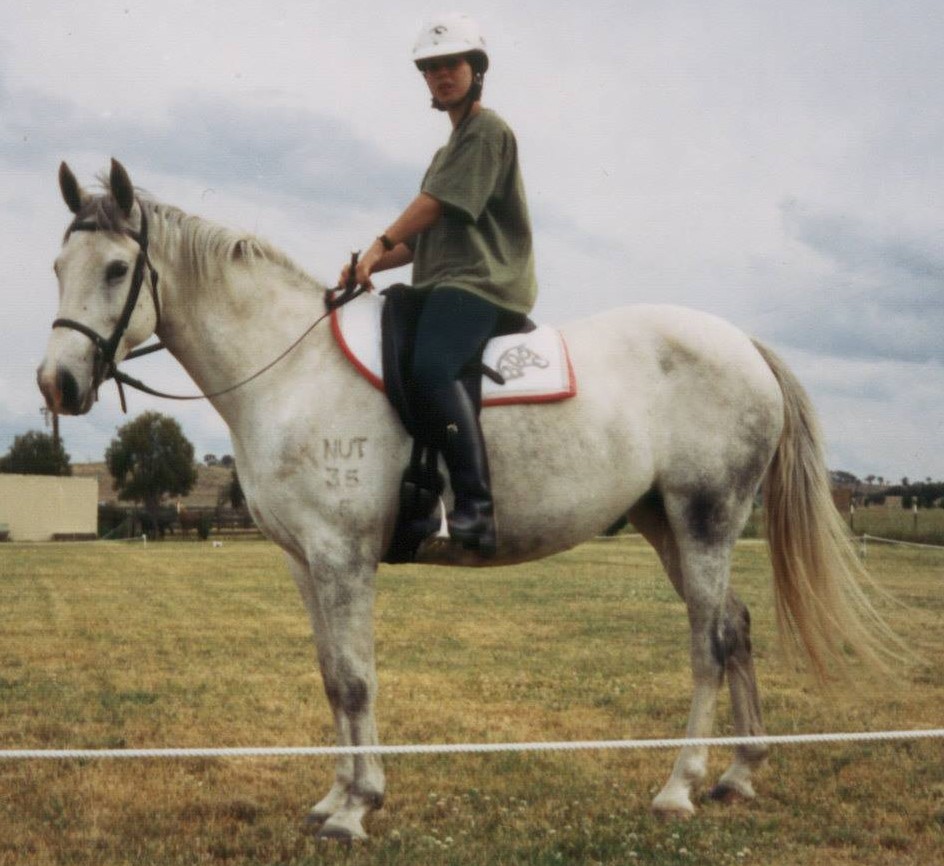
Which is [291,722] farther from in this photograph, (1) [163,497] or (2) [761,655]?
(1) [163,497]

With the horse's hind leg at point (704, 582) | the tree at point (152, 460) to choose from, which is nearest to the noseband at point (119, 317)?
the horse's hind leg at point (704, 582)

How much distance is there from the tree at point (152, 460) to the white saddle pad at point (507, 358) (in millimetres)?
76347

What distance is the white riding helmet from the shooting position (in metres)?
4.95

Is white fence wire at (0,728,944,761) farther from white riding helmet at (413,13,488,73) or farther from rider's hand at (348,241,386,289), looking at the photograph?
white riding helmet at (413,13,488,73)

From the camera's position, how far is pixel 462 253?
16.8 ft

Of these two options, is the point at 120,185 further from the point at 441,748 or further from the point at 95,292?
the point at 441,748

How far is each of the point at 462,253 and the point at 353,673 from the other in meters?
1.97

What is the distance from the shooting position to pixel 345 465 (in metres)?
4.87

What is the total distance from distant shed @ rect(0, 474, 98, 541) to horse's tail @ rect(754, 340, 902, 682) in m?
57.6

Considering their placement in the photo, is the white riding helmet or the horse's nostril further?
the white riding helmet

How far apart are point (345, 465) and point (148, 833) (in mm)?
1998

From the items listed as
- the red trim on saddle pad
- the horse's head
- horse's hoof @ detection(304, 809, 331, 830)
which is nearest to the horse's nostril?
the horse's head

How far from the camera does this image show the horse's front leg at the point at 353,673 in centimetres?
482

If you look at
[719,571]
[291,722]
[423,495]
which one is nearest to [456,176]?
[423,495]
